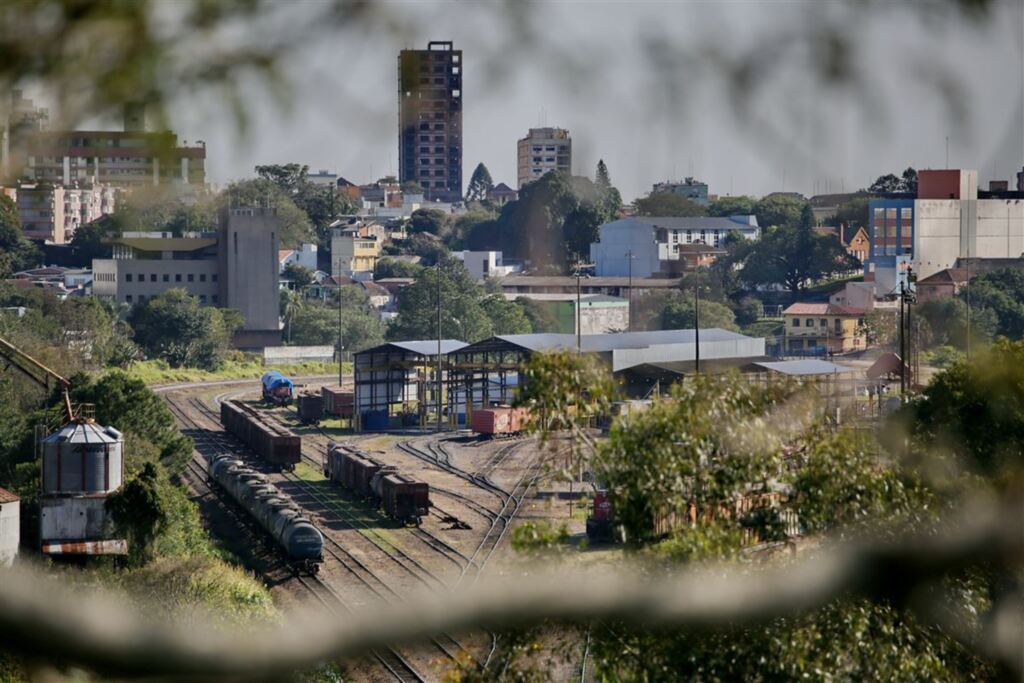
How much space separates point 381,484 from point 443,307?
19.5 feet

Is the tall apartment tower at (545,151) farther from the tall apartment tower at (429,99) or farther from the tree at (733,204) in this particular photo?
the tree at (733,204)

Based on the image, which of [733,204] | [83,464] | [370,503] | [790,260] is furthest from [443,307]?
[733,204]

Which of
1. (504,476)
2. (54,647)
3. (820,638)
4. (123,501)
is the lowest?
(504,476)

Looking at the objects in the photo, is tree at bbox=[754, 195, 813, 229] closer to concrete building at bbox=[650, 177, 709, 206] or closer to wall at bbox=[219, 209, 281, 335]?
concrete building at bbox=[650, 177, 709, 206]

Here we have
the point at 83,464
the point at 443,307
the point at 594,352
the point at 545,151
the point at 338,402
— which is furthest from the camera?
the point at 443,307

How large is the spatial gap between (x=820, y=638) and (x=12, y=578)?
633mm

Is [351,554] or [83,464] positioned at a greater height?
[83,464]

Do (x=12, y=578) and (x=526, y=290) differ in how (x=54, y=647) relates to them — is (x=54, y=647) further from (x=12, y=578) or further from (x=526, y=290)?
(x=526, y=290)

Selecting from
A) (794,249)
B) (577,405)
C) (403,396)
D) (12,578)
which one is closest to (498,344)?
(794,249)

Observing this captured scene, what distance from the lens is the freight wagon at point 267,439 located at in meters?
11.4

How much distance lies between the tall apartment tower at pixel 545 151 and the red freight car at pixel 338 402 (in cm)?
1304

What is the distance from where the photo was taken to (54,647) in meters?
0.60

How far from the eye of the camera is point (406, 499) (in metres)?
8.48

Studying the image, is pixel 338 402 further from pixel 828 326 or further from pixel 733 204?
pixel 733 204
